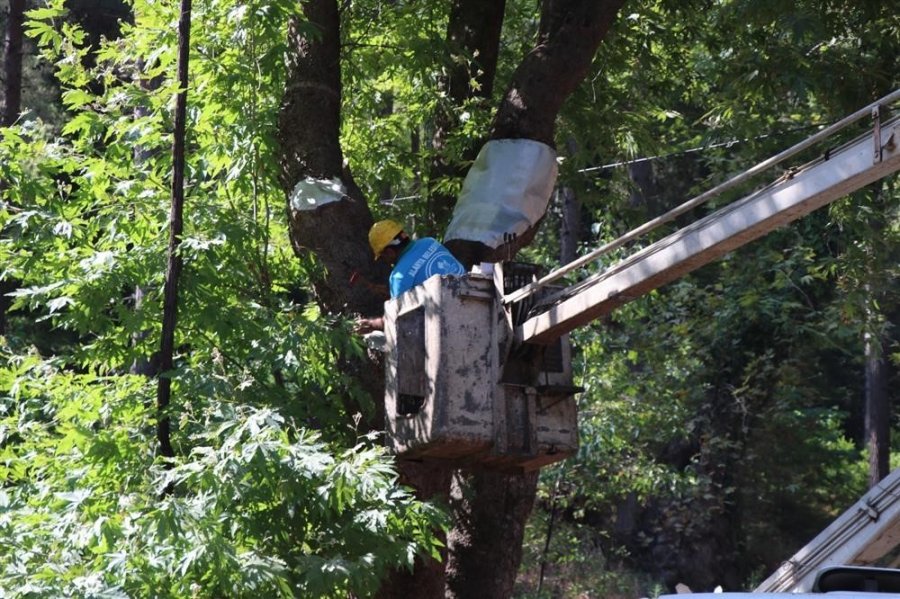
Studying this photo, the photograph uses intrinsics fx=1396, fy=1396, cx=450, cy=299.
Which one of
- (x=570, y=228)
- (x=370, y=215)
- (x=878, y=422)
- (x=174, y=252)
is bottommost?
(x=174, y=252)

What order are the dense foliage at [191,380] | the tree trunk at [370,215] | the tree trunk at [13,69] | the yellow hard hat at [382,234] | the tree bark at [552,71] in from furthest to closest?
the tree trunk at [13,69] → the tree bark at [552,71] → the tree trunk at [370,215] → the yellow hard hat at [382,234] → the dense foliage at [191,380]

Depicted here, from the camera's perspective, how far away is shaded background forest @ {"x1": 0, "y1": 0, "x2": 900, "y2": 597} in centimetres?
763

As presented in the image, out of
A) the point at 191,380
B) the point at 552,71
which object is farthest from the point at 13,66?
the point at 191,380

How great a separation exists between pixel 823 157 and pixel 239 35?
4209mm

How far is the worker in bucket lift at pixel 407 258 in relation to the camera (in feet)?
29.2

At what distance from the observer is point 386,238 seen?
30.2ft

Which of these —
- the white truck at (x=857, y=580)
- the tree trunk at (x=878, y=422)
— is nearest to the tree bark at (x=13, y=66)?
the white truck at (x=857, y=580)

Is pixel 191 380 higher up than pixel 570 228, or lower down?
lower down

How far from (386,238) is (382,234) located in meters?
0.04

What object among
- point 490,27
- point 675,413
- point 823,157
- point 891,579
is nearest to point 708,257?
point 823,157

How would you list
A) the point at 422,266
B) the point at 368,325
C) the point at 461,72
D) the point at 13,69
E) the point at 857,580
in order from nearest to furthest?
1. the point at 857,580
2. the point at 422,266
3. the point at 368,325
4. the point at 461,72
5. the point at 13,69

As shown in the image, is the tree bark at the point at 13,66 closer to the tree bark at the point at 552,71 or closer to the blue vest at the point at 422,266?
the tree bark at the point at 552,71

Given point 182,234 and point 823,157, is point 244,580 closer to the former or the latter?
point 182,234

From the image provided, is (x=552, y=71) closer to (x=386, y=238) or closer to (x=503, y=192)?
(x=503, y=192)
